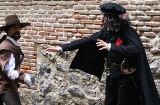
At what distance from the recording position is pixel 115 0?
4938mm

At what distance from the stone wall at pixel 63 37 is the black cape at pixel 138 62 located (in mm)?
670

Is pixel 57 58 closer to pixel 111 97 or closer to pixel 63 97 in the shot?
pixel 63 97

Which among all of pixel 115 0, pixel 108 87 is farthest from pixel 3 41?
pixel 115 0

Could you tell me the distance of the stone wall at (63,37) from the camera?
15.4 feet

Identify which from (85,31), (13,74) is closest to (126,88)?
(13,74)

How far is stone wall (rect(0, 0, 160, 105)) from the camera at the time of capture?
4.70 meters

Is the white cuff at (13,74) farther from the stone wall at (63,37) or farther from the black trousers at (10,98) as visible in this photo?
the stone wall at (63,37)

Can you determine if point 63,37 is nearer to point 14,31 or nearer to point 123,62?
point 14,31

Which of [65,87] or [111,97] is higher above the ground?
[111,97]

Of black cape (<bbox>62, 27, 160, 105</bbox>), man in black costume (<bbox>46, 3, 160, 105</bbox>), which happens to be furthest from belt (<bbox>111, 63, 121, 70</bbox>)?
black cape (<bbox>62, 27, 160, 105</bbox>)

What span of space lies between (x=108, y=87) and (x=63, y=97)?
1.54 m

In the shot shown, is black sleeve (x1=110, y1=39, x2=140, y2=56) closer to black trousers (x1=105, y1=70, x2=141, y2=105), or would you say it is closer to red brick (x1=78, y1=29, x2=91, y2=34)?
black trousers (x1=105, y1=70, x2=141, y2=105)

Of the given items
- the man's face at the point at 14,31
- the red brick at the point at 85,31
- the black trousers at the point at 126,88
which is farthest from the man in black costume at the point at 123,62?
the red brick at the point at 85,31

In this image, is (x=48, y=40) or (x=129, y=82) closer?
(x=129, y=82)
